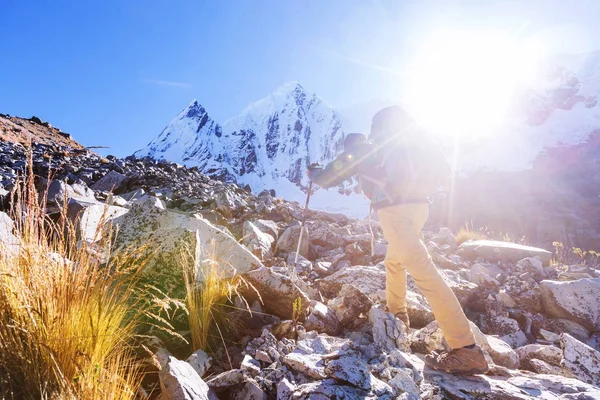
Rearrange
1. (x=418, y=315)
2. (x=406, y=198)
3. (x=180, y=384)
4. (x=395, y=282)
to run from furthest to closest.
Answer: (x=418, y=315)
(x=395, y=282)
(x=406, y=198)
(x=180, y=384)

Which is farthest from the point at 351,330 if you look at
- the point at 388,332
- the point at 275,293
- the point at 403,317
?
the point at 275,293

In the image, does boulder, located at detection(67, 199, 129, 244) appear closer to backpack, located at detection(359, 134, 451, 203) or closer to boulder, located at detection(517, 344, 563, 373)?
backpack, located at detection(359, 134, 451, 203)

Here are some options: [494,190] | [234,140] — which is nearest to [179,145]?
[234,140]

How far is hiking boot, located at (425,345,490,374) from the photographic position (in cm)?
229

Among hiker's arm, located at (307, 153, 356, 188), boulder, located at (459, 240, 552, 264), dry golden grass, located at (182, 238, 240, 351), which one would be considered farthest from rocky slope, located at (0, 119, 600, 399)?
hiker's arm, located at (307, 153, 356, 188)

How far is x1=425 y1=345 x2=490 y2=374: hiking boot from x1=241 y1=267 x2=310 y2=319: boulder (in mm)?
1233

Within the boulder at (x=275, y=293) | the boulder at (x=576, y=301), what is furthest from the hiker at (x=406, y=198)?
the boulder at (x=576, y=301)

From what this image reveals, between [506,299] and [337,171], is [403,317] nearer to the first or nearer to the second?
[337,171]

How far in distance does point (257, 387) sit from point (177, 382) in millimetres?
465

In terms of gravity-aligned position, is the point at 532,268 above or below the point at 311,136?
below

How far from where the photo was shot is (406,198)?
276 cm

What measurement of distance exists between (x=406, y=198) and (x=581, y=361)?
187 cm

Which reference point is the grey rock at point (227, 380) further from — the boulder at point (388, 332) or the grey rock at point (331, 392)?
the boulder at point (388, 332)

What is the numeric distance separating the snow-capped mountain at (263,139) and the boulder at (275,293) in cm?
13005
